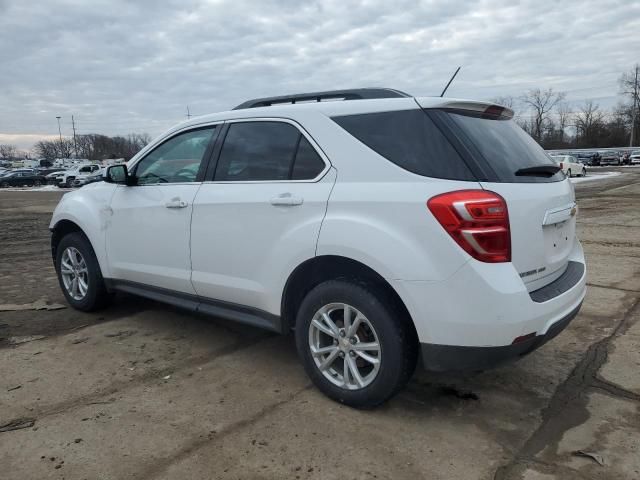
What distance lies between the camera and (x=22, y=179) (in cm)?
4831

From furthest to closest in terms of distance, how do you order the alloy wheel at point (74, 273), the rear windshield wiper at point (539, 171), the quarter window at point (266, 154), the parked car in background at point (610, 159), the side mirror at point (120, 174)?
the parked car in background at point (610, 159) < the alloy wheel at point (74, 273) < the side mirror at point (120, 174) < the quarter window at point (266, 154) < the rear windshield wiper at point (539, 171)

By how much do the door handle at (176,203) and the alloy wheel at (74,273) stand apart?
1.47 meters

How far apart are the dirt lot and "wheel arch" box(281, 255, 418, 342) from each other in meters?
0.56

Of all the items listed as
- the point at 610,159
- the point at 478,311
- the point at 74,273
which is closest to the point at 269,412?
the point at 478,311

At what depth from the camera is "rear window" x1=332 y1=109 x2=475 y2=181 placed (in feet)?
9.36

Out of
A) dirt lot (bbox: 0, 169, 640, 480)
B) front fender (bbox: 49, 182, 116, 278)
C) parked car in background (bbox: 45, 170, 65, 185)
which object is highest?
front fender (bbox: 49, 182, 116, 278)

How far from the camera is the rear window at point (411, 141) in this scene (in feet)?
9.36

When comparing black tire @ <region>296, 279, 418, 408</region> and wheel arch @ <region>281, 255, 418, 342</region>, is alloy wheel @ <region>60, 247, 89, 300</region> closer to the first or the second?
wheel arch @ <region>281, 255, 418, 342</region>

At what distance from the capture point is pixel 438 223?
8.91ft

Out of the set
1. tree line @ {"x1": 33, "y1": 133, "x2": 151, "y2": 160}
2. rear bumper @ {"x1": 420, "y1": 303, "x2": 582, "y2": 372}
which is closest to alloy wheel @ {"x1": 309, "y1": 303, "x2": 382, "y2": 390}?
rear bumper @ {"x1": 420, "y1": 303, "x2": 582, "y2": 372}

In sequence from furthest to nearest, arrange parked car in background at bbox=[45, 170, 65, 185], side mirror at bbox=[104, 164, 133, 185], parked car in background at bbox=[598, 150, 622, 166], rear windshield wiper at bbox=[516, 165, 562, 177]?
parked car in background at bbox=[598, 150, 622, 166]
parked car in background at bbox=[45, 170, 65, 185]
side mirror at bbox=[104, 164, 133, 185]
rear windshield wiper at bbox=[516, 165, 562, 177]

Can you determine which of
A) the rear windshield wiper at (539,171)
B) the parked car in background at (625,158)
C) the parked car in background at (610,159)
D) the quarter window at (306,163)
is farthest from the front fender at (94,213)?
the parked car in background at (625,158)

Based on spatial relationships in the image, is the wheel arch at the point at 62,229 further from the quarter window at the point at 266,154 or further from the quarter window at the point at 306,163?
the quarter window at the point at 306,163

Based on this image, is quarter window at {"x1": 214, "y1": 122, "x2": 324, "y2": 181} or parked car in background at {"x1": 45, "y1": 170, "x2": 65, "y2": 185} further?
parked car in background at {"x1": 45, "y1": 170, "x2": 65, "y2": 185}
